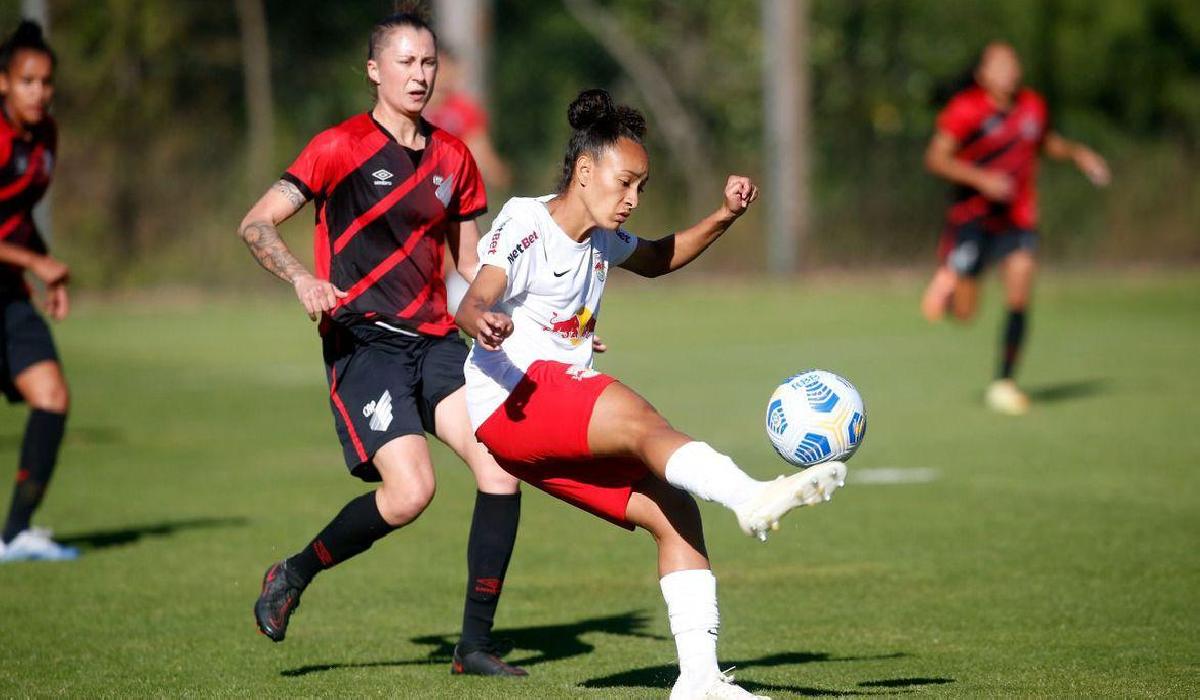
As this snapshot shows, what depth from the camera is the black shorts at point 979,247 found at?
41.9 ft

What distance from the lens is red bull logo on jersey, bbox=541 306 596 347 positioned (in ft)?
17.1

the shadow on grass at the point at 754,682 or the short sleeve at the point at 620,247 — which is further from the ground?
the short sleeve at the point at 620,247

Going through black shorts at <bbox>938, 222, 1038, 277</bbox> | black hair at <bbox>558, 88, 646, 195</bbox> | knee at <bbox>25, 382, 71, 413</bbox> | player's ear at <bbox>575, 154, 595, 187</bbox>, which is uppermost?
black shorts at <bbox>938, 222, 1038, 277</bbox>

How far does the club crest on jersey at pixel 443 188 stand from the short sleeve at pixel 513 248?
3.22 ft

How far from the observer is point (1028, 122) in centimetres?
1312

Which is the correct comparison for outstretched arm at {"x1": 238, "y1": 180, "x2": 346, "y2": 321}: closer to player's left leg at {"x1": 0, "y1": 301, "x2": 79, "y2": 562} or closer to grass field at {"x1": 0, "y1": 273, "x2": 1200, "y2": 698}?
grass field at {"x1": 0, "y1": 273, "x2": 1200, "y2": 698}

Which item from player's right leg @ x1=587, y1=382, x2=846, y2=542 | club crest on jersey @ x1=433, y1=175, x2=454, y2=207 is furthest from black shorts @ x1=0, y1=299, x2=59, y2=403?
player's right leg @ x1=587, y1=382, x2=846, y2=542

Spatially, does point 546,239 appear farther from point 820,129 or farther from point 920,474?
point 820,129

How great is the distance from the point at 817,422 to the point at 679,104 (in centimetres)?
3131

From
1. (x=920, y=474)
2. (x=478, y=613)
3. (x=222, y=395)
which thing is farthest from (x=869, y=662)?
(x=222, y=395)

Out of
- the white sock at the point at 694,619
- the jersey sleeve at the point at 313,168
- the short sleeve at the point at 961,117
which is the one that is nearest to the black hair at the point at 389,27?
the jersey sleeve at the point at 313,168

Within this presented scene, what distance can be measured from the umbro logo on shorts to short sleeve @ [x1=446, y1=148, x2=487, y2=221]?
775 mm

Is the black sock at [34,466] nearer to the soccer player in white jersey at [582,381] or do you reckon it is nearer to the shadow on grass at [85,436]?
the soccer player in white jersey at [582,381]

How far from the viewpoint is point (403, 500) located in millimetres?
5715
